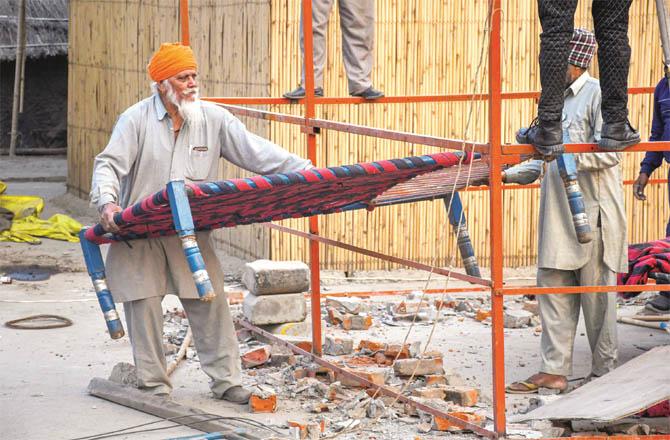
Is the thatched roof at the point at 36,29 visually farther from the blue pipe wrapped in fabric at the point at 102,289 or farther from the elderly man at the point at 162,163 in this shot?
the blue pipe wrapped in fabric at the point at 102,289

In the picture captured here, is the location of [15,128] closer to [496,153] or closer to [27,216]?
[27,216]

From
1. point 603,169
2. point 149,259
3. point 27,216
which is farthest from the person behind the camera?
point 27,216

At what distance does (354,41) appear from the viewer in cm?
723

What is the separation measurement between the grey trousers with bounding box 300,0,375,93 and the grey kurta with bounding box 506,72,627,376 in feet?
4.13

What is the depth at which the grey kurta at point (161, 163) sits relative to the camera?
584cm

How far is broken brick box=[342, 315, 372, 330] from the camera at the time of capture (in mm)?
8109

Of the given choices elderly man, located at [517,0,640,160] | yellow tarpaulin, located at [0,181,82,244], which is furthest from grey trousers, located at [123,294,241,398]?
yellow tarpaulin, located at [0,181,82,244]

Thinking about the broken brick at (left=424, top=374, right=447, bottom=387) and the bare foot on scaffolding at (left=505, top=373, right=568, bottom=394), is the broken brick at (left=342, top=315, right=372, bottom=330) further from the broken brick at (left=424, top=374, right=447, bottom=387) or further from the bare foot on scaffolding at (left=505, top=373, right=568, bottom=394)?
the bare foot on scaffolding at (left=505, top=373, right=568, bottom=394)

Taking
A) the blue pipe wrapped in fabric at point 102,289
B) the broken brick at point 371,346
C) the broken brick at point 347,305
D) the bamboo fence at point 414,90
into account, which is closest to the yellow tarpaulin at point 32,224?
the bamboo fence at point 414,90

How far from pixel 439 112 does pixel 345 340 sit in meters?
2.90

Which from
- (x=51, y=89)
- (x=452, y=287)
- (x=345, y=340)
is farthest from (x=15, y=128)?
(x=345, y=340)

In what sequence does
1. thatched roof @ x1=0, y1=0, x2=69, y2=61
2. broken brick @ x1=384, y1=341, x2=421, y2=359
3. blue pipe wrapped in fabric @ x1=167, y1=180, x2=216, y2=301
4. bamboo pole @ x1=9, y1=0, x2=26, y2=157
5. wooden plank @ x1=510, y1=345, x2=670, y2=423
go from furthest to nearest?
thatched roof @ x1=0, y1=0, x2=69, y2=61 < bamboo pole @ x1=9, y1=0, x2=26, y2=157 < broken brick @ x1=384, y1=341, x2=421, y2=359 < wooden plank @ x1=510, y1=345, x2=670, y2=423 < blue pipe wrapped in fabric @ x1=167, y1=180, x2=216, y2=301

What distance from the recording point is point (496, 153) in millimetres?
5004

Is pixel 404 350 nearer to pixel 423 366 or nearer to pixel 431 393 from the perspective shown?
pixel 423 366
